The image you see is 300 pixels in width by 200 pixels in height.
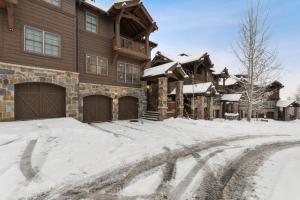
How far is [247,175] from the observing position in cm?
553

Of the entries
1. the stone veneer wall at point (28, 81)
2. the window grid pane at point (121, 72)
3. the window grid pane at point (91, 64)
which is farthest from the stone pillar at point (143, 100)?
the stone veneer wall at point (28, 81)

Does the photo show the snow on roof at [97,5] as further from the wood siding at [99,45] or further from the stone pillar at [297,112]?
the stone pillar at [297,112]

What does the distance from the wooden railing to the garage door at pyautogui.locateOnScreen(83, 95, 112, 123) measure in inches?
195

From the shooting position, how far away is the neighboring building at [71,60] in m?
11.0

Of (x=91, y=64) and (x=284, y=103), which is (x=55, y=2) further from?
(x=284, y=103)

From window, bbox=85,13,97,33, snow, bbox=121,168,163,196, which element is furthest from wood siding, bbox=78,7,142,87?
snow, bbox=121,168,163,196

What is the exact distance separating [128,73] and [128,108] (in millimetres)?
3354

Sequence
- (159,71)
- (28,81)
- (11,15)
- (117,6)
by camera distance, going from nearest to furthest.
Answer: (11,15)
(28,81)
(117,6)
(159,71)

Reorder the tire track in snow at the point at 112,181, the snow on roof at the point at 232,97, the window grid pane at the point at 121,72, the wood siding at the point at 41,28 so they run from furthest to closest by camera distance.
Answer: the snow on roof at the point at 232,97
the window grid pane at the point at 121,72
the wood siding at the point at 41,28
the tire track in snow at the point at 112,181

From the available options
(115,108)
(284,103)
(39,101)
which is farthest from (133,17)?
(284,103)

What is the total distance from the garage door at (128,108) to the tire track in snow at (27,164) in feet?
36.3

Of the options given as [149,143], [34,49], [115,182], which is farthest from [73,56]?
[115,182]

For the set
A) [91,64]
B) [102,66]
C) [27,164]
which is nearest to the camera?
[27,164]

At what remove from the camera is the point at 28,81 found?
11.5 m
